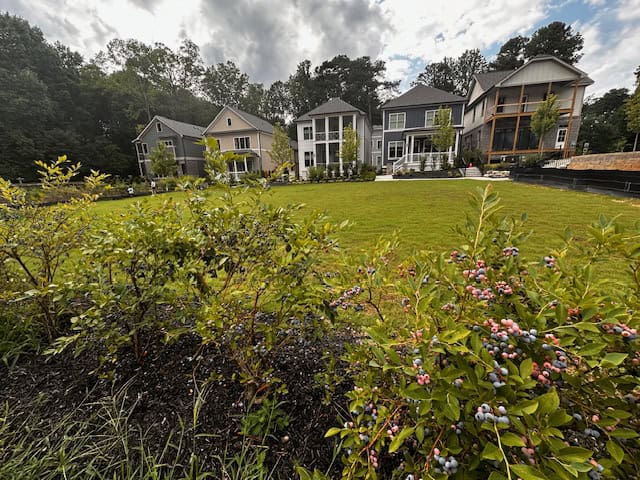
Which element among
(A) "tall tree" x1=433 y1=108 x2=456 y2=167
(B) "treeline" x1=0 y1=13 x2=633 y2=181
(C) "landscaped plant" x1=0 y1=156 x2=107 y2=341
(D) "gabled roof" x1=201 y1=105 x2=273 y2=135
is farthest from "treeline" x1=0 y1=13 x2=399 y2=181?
(C) "landscaped plant" x1=0 y1=156 x2=107 y2=341

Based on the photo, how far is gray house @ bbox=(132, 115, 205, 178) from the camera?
31656 mm

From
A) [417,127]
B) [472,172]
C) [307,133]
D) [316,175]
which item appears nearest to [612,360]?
[472,172]

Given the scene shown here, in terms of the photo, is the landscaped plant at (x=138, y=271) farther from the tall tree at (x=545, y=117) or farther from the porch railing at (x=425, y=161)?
the tall tree at (x=545, y=117)

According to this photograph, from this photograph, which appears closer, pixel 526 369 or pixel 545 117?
pixel 526 369

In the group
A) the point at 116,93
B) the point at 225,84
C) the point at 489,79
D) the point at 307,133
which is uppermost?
the point at 225,84

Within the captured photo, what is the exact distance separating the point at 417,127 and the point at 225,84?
4063 centimetres

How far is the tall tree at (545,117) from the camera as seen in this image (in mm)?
19922

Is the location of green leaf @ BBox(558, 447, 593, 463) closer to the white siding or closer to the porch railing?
the porch railing

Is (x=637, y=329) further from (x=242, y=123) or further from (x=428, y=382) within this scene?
(x=242, y=123)

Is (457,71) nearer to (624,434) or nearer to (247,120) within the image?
(247,120)

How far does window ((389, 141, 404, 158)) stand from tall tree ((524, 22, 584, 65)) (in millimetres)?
33006

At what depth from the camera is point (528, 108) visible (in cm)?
2248

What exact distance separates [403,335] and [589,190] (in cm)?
1431


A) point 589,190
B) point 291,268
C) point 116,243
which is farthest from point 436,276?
point 589,190
